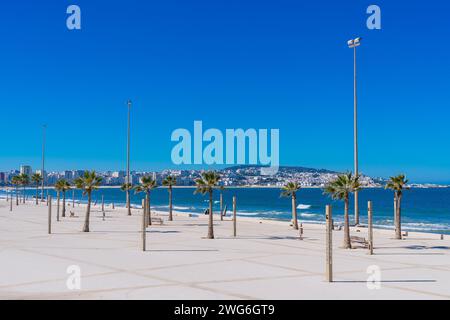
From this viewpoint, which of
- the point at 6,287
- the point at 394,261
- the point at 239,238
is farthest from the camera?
the point at 239,238

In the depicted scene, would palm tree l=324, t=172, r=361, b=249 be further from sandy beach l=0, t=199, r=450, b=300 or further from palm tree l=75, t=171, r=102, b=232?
palm tree l=75, t=171, r=102, b=232

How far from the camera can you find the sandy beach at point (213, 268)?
1503 cm

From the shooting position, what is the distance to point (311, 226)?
147 ft

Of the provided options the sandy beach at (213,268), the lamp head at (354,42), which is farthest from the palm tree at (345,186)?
the lamp head at (354,42)

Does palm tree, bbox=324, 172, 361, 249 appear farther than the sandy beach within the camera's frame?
Yes

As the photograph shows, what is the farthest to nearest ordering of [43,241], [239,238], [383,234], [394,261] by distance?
1. [383,234]
2. [239,238]
3. [43,241]
4. [394,261]

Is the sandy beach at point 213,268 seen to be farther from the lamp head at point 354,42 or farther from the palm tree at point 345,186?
the lamp head at point 354,42

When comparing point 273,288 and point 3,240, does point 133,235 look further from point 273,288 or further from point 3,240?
point 273,288

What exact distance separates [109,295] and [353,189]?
1679 cm

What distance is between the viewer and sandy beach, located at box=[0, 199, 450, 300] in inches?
592

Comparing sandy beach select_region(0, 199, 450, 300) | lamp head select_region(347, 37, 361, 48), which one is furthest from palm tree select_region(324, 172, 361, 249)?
lamp head select_region(347, 37, 361, 48)

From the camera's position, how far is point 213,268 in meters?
19.8

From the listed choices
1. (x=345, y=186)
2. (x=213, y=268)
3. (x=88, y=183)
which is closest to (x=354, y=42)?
(x=345, y=186)
